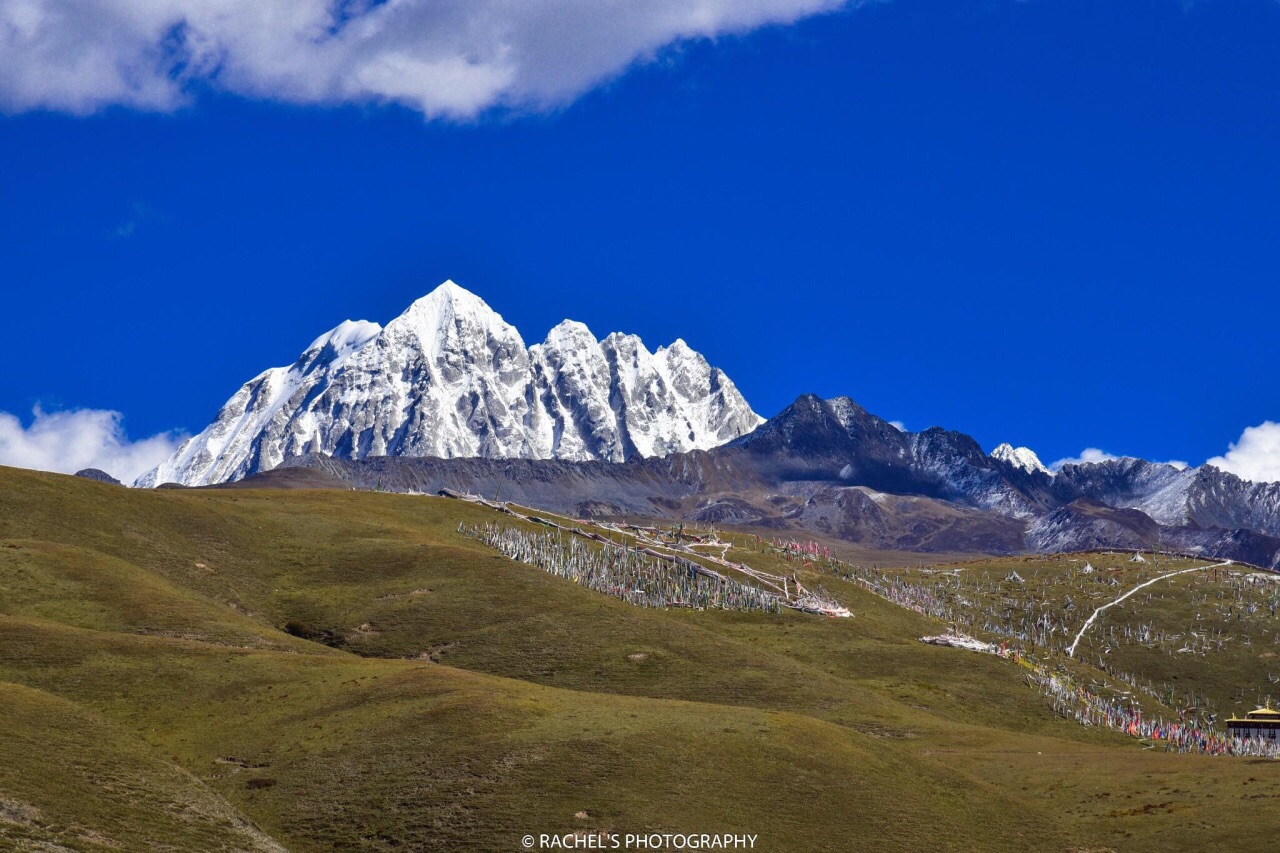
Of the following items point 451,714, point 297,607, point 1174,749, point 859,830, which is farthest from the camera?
point 297,607

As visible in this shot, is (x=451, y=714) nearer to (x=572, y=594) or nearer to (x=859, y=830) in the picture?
(x=859, y=830)

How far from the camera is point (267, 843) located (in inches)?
3174

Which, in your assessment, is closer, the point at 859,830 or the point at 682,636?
the point at 859,830

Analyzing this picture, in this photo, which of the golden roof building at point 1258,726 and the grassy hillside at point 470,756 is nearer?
the grassy hillside at point 470,756

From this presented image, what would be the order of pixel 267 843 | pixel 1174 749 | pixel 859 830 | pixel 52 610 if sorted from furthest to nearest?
pixel 1174 749 < pixel 52 610 < pixel 859 830 < pixel 267 843

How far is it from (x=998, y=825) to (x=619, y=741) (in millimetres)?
29578

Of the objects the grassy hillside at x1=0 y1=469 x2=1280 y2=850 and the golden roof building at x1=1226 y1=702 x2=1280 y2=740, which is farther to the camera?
the golden roof building at x1=1226 y1=702 x2=1280 y2=740

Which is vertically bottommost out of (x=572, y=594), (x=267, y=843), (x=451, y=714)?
(x=267, y=843)

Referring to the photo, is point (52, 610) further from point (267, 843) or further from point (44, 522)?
point (267, 843)

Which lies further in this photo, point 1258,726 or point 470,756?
point 1258,726

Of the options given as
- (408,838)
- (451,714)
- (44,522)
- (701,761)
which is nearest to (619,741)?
(701,761)

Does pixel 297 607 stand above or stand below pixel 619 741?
above

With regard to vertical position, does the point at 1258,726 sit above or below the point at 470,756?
above

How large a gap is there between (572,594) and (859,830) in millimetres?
108025
